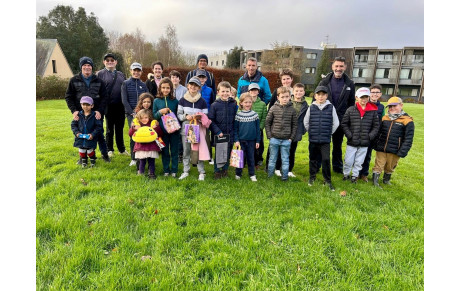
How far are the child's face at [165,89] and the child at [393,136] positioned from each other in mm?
4761

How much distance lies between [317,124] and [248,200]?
2214mm

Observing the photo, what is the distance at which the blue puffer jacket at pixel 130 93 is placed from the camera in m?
5.88

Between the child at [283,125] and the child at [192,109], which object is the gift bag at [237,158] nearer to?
the child at [192,109]

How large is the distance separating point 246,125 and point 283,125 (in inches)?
31.5

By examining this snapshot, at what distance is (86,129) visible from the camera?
221 inches

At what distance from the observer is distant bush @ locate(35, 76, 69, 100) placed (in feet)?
74.1

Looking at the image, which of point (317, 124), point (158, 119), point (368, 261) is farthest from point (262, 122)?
point (368, 261)

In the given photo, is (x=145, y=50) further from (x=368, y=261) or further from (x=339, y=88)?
(x=368, y=261)

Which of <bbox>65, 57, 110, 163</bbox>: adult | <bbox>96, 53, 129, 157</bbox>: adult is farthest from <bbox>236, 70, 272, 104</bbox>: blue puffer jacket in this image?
<bbox>65, 57, 110, 163</bbox>: adult

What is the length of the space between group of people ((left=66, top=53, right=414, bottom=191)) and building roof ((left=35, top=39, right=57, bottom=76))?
108 ft

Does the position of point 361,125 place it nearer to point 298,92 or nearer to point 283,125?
point 298,92

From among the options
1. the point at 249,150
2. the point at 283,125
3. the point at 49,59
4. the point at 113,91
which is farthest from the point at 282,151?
the point at 49,59

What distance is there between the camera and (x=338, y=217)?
13.0 ft

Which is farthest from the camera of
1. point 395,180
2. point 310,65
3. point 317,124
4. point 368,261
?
point 310,65
